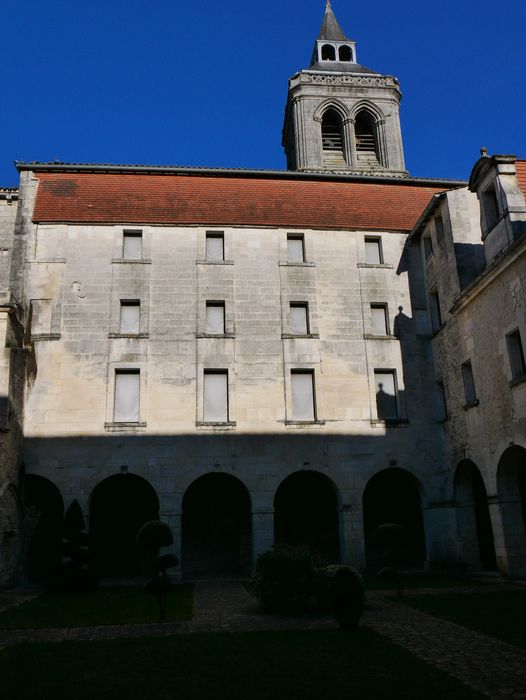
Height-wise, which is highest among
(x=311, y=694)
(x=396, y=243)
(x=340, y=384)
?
(x=396, y=243)

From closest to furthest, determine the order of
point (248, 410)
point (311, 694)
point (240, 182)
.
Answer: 1. point (311, 694)
2. point (248, 410)
3. point (240, 182)

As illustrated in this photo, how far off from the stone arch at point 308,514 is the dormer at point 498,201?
11.4m

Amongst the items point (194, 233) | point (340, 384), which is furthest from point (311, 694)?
point (194, 233)

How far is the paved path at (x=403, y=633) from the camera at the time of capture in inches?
311

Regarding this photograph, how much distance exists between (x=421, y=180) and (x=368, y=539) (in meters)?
16.4

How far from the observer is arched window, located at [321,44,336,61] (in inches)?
2030

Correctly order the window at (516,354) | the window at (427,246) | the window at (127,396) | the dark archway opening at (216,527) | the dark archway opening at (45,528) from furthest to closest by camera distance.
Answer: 1. the window at (427,246)
2. the dark archway opening at (216,527)
3. the dark archway opening at (45,528)
4. the window at (127,396)
5. the window at (516,354)

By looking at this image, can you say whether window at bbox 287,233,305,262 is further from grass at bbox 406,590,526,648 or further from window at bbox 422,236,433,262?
grass at bbox 406,590,526,648

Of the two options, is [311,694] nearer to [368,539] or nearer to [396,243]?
[368,539]

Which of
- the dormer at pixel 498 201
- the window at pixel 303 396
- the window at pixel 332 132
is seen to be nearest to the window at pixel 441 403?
the window at pixel 303 396

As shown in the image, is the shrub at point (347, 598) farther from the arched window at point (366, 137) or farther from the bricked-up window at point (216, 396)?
the arched window at point (366, 137)

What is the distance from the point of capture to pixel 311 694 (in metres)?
7.10

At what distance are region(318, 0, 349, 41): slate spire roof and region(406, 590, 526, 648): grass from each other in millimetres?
49374

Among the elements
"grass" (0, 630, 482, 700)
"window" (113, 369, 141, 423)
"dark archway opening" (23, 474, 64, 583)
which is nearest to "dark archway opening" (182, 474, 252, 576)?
"window" (113, 369, 141, 423)
